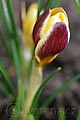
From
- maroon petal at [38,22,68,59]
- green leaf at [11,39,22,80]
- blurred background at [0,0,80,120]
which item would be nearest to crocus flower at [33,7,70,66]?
maroon petal at [38,22,68,59]

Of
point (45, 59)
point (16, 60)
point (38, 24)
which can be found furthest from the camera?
point (16, 60)

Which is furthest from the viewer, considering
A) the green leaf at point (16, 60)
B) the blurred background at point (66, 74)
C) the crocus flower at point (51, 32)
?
the blurred background at point (66, 74)

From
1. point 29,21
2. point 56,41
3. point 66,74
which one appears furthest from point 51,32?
point 66,74

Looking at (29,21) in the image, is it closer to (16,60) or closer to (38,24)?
(16,60)

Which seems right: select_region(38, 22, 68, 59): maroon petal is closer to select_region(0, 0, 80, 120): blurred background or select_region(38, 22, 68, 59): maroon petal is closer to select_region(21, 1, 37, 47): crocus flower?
select_region(21, 1, 37, 47): crocus flower

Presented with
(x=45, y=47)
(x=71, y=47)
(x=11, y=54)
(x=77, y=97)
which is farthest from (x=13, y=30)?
(x=71, y=47)

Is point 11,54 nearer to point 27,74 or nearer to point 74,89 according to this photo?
point 27,74

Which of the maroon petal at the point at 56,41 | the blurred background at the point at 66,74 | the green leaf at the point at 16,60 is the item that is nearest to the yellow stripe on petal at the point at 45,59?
the maroon petal at the point at 56,41

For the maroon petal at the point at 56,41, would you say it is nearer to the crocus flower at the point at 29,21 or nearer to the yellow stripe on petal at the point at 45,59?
the yellow stripe on petal at the point at 45,59
